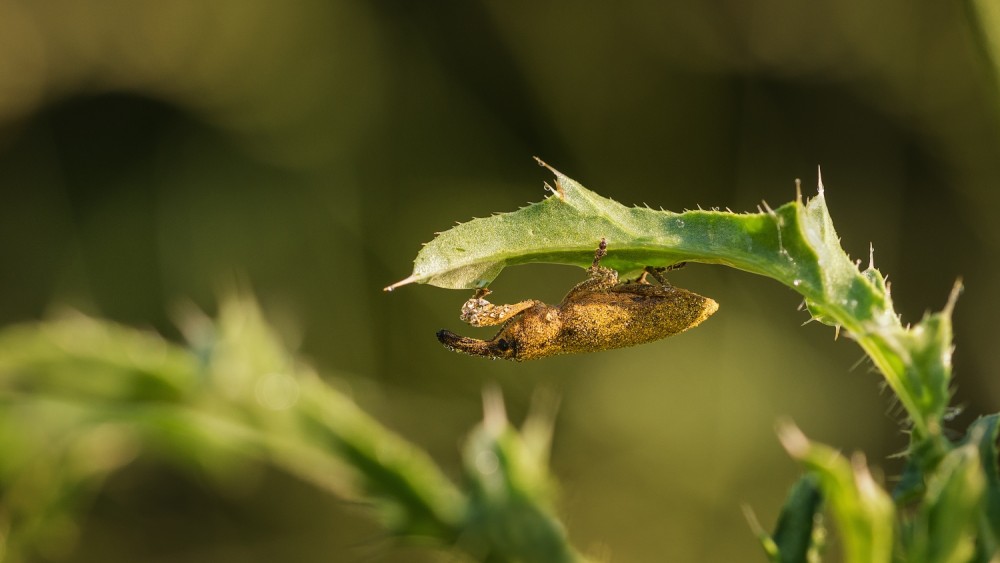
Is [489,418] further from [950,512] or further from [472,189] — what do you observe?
[472,189]

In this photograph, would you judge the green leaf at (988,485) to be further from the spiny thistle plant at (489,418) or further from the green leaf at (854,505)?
the green leaf at (854,505)

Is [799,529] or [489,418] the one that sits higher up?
[489,418]

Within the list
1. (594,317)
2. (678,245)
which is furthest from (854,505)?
(594,317)

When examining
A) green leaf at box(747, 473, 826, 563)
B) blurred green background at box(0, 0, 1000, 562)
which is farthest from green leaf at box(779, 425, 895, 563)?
blurred green background at box(0, 0, 1000, 562)

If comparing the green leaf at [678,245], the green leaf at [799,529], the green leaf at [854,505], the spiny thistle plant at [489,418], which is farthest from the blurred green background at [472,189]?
the green leaf at [854,505]

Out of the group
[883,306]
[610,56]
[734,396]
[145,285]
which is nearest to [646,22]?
[610,56]

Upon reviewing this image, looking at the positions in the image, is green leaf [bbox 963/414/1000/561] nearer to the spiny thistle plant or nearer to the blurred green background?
the spiny thistle plant

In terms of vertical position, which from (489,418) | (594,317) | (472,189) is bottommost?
(489,418)
